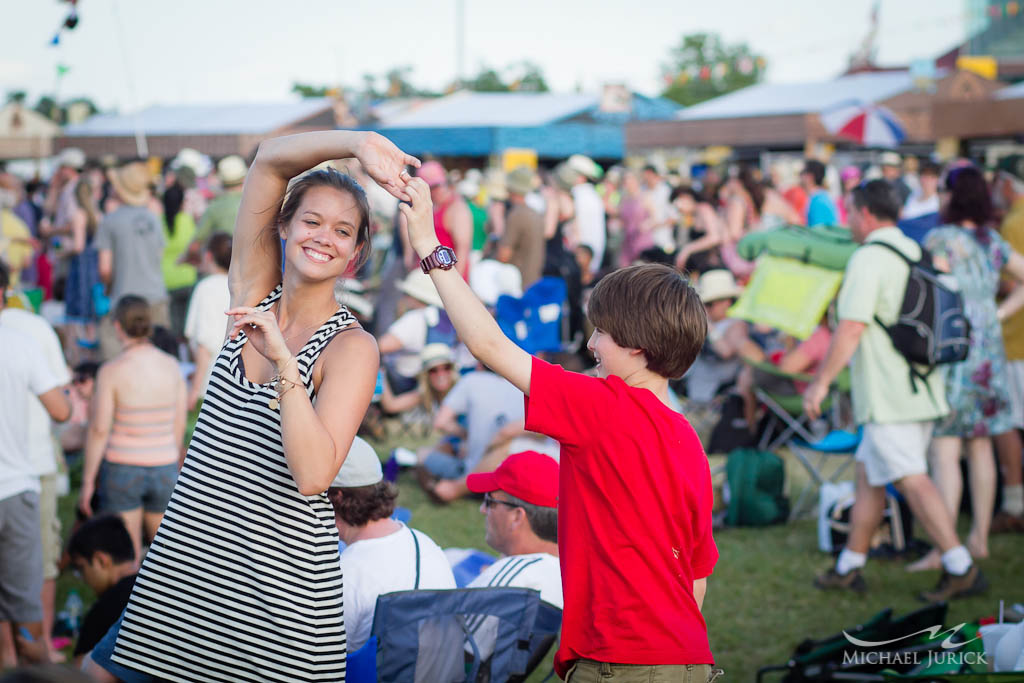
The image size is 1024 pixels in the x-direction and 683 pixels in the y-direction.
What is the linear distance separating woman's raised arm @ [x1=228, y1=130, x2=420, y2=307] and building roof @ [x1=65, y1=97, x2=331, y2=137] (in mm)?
→ 26928

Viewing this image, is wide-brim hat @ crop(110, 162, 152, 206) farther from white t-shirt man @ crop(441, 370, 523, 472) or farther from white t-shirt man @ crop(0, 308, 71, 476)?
white t-shirt man @ crop(0, 308, 71, 476)

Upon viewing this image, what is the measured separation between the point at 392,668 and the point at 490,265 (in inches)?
254

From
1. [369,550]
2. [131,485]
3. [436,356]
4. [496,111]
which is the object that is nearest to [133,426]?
[131,485]

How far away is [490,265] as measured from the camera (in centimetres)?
891

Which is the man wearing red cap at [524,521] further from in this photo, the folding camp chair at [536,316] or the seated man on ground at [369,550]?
the folding camp chair at [536,316]

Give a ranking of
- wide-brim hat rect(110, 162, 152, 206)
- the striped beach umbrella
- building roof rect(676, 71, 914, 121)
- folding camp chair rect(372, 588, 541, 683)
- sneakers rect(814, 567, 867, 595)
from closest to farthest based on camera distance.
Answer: folding camp chair rect(372, 588, 541, 683) < sneakers rect(814, 567, 867, 595) < wide-brim hat rect(110, 162, 152, 206) < the striped beach umbrella < building roof rect(676, 71, 914, 121)

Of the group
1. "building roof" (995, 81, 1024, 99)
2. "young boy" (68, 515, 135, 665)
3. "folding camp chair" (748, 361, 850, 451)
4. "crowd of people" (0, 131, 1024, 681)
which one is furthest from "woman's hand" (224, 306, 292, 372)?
"building roof" (995, 81, 1024, 99)

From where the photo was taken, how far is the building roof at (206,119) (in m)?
28.4

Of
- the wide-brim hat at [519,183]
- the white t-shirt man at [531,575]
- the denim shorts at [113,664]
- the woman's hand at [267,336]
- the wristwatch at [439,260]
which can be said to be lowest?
the white t-shirt man at [531,575]

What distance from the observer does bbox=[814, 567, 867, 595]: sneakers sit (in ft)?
16.5

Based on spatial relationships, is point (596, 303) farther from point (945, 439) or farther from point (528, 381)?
point (945, 439)

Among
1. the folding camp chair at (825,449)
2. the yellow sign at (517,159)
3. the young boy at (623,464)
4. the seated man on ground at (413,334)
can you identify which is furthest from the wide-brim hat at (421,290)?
the yellow sign at (517,159)

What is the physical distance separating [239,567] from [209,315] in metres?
4.31

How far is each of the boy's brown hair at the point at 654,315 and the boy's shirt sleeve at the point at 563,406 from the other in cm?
15
